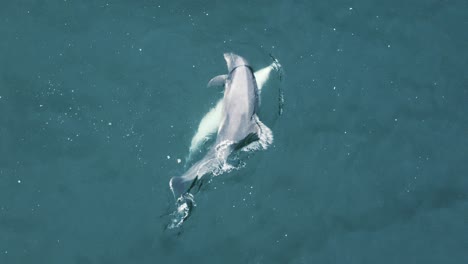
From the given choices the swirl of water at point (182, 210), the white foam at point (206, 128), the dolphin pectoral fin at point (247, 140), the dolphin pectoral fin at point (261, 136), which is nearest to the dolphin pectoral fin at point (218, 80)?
the white foam at point (206, 128)

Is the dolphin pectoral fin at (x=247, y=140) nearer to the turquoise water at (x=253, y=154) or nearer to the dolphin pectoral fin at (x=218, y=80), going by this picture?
the turquoise water at (x=253, y=154)

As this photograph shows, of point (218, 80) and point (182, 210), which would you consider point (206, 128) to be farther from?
point (182, 210)

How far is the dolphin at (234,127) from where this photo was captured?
11.1 metres

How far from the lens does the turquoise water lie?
11.0 m

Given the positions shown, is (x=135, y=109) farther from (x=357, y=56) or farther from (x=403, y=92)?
(x=403, y=92)

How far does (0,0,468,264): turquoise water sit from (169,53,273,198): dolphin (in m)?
0.35

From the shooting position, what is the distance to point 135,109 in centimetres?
1206

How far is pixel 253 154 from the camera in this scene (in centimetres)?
1166

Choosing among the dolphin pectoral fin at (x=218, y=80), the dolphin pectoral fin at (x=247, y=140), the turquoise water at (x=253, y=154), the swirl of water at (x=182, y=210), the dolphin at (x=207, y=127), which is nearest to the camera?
the swirl of water at (x=182, y=210)

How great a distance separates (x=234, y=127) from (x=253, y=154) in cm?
85

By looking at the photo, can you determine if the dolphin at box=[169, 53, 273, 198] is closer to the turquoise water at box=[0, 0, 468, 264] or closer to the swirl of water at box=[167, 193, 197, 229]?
the swirl of water at box=[167, 193, 197, 229]

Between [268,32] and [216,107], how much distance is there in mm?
2673

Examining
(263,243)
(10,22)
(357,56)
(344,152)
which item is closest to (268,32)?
(357,56)

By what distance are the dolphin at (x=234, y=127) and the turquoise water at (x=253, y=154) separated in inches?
13.9
